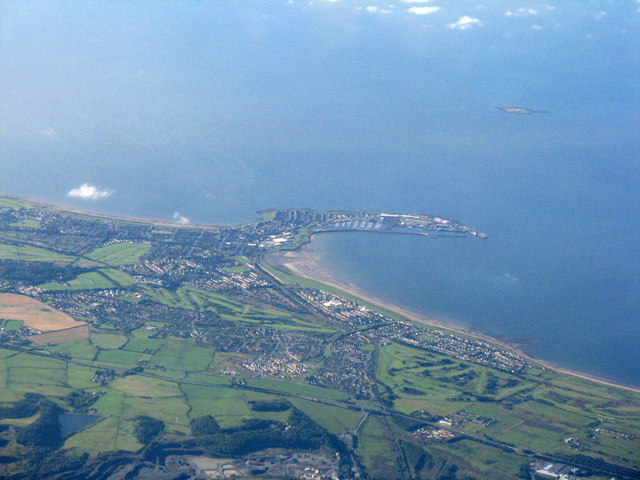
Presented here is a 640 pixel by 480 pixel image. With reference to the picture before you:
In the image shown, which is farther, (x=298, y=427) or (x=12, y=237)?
(x=12, y=237)

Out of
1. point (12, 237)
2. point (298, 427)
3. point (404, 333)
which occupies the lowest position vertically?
point (298, 427)

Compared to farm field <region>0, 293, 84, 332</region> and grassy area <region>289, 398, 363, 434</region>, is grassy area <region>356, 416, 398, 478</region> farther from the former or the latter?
farm field <region>0, 293, 84, 332</region>

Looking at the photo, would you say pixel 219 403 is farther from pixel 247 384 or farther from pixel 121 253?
pixel 121 253

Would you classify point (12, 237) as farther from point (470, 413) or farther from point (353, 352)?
point (470, 413)

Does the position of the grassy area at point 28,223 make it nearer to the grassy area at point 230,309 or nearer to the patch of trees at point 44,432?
the grassy area at point 230,309

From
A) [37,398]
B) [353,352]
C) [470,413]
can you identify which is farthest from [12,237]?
[470,413]
